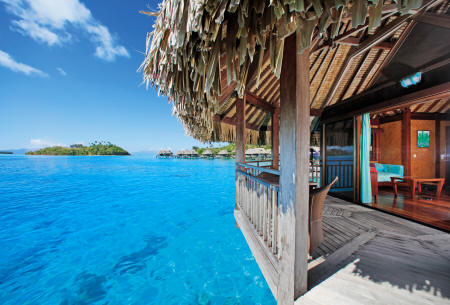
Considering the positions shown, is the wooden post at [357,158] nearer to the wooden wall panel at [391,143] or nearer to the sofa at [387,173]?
the sofa at [387,173]

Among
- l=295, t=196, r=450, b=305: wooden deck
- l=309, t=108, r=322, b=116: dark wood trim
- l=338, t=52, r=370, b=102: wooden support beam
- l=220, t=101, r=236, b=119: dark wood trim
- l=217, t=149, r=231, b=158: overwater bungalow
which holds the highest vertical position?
l=338, t=52, r=370, b=102: wooden support beam

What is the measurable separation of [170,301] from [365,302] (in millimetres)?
2958

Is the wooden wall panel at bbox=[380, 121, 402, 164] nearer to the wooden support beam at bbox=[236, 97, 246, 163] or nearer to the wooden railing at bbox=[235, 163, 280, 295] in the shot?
the wooden support beam at bbox=[236, 97, 246, 163]

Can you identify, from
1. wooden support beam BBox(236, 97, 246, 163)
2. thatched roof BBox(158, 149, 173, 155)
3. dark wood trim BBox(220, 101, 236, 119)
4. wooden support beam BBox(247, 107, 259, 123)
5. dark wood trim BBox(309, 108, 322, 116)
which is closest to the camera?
wooden support beam BBox(236, 97, 246, 163)

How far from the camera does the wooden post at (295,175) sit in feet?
5.62


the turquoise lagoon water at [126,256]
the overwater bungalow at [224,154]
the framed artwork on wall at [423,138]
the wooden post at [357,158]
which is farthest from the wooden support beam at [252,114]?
the overwater bungalow at [224,154]

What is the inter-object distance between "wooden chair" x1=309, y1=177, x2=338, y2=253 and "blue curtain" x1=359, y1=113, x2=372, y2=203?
9.42 ft

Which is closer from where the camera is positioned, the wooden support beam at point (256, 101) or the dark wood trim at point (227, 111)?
the wooden support beam at point (256, 101)

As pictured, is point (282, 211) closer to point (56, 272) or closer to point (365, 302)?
point (365, 302)

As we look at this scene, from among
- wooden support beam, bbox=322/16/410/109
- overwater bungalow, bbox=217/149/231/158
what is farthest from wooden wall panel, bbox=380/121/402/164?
overwater bungalow, bbox=217/149/231/158

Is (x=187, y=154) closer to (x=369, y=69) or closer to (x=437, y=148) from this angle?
(x=437, y=148)

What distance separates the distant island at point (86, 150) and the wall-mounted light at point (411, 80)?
80.1 meters

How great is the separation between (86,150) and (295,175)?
264ft

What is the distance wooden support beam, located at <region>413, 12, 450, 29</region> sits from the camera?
273 cm
